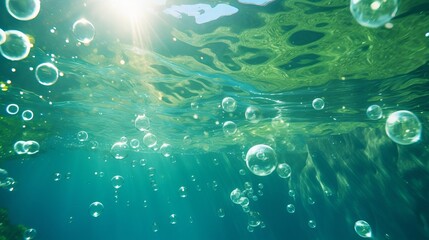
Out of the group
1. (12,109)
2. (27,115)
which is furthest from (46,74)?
(27,115)

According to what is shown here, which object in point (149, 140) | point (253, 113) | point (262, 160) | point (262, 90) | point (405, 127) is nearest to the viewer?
point (405, 127)

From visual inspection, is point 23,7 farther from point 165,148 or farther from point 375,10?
point 165,148

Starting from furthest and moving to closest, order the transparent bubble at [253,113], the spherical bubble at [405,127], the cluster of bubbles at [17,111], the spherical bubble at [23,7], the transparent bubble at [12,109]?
the cluster of bubbles at [17,111], the transparent bubble at [12,109], the transparent bubble at [253,113], the spherical bubble at [405,127], the spherical bubble at [23,7]

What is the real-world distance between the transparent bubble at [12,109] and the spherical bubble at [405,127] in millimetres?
23857

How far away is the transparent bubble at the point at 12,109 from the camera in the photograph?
69.8 ft

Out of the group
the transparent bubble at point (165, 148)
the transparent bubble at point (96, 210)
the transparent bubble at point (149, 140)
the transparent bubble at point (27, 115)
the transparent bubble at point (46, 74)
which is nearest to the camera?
the transparent bubble at point (46, 74)

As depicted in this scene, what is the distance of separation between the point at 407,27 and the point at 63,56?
14216mm

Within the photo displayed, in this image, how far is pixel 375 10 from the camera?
17.9 ft

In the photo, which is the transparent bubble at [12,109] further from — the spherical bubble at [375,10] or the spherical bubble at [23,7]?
the spherical bubble at [375,10]

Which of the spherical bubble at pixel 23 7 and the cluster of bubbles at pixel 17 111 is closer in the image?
the spherical bubble at pixel 23 7

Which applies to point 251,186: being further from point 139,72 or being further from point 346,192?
point 139,72

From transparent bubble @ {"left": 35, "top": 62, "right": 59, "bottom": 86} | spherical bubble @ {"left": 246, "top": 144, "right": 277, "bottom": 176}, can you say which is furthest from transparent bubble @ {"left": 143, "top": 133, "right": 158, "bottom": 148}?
spherical bubble @ {"left": 246, "top": 144, "right": 277, "bottom": 176}

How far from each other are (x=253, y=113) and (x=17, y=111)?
18.7 metres

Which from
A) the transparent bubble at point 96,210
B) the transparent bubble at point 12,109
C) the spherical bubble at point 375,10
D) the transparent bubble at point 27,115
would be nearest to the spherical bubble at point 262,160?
the spherical bubble at point 375,10
